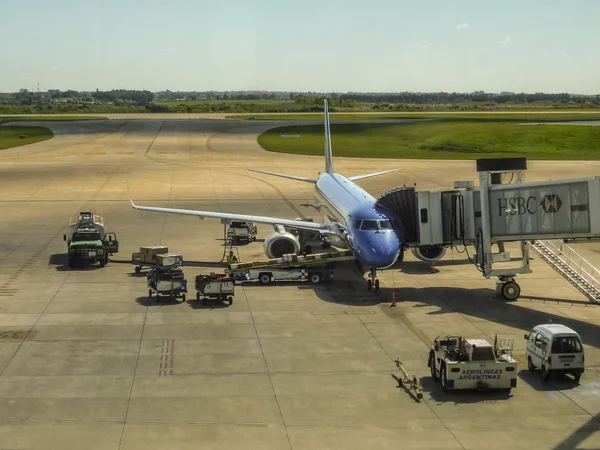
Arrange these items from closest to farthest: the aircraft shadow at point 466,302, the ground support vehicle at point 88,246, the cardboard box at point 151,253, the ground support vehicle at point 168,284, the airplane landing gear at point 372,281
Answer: the aircraft shadow at point 466,302
the ground support vehicle at point 168,284
the airplane landing gear at point 372,281
the cardboard box at point 151,253
the ground support vehicle at point 88,246

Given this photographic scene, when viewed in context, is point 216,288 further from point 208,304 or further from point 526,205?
point 526,205

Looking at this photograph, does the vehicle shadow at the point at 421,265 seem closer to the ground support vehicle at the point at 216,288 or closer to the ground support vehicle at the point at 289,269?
the ground support vehicle at the point at 289,269

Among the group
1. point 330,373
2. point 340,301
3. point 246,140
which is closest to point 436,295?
point 340,301

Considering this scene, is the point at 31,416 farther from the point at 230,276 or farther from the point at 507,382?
the point at 230,276

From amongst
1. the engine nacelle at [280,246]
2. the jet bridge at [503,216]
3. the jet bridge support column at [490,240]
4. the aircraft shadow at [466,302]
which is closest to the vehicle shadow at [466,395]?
the aircraft shadow at [466,302]

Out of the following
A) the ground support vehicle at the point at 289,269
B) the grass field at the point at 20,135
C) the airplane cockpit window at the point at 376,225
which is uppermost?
the grass field at the point at 20,135

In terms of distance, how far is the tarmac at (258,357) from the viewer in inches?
1030

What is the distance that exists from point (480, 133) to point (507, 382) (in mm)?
122573

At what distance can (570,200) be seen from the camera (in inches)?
1550

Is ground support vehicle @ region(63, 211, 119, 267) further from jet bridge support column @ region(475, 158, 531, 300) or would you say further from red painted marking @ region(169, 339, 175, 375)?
jet bridge support column @ region(475, 158, 531, 300)

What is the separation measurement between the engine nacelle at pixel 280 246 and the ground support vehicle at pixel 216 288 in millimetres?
9765

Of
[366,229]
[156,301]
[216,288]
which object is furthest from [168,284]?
[366,229]

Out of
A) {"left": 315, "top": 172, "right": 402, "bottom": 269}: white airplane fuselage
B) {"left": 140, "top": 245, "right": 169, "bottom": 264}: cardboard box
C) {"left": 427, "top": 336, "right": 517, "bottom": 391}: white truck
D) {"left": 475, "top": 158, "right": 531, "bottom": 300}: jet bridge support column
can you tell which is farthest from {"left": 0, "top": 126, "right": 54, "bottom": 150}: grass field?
{"left": 427, "top": 336, "right": 517, "bottom": 391}: white truck

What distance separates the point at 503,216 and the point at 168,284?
1761cm
